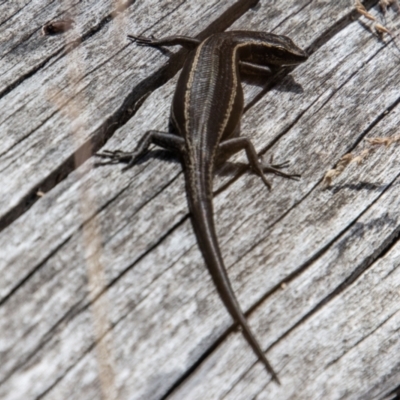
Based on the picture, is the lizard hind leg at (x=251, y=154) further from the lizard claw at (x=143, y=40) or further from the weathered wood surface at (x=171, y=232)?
the lizard claw at (x=143, y=40)

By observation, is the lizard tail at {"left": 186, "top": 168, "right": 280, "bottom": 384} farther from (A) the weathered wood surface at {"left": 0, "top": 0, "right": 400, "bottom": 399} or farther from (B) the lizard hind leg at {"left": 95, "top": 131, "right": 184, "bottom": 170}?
(B) the lizard hind leg at {"left": 95, "top": 131, "right": 184, "bottom": 170}

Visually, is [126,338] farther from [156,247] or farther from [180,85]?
[180,85]

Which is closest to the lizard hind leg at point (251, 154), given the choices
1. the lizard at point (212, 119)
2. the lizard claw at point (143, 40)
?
the lizard at point (212, 119)

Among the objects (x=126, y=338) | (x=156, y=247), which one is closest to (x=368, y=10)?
(x=156, y=247)

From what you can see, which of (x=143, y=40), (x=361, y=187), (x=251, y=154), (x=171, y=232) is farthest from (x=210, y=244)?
(x=143, y=40)

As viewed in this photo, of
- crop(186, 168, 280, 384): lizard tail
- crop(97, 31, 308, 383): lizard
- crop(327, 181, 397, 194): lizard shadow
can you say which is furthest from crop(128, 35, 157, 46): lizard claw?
crop(327, 181, 397, 194): lizard shadow

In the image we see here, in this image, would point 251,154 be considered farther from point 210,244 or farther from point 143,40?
point 143,40
